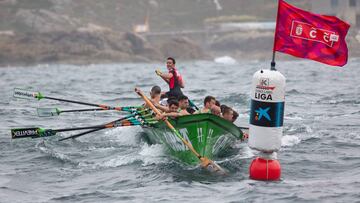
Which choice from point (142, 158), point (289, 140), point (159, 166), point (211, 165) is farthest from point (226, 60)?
point (211, 165)

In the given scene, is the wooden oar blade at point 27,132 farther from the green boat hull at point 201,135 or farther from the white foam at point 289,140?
the white foam at point 289,140

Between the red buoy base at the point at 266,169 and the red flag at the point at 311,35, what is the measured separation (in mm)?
1986

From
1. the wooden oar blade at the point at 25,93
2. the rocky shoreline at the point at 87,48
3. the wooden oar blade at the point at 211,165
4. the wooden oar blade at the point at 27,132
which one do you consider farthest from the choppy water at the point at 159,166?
the rocky shoreline at the point at 87,48

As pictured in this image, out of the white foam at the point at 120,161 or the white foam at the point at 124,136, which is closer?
the white foam at the point at 120,161

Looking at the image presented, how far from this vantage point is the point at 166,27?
122000 millimetres

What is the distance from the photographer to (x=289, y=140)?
18.5 metres

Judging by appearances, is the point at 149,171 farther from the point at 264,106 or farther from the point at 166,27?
the point at 166,27

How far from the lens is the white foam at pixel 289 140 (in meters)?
17.9

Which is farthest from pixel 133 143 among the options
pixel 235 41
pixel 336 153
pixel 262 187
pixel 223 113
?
pixel 235 41

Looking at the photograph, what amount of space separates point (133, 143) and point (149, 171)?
4.39 metres

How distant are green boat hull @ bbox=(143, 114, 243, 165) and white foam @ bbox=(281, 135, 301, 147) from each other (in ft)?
7.57

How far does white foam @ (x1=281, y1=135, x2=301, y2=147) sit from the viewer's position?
1788cm

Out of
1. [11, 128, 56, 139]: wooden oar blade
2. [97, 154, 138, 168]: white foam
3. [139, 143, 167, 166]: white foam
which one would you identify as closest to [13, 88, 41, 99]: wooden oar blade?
[11, 128, 56, 139]: wooden oar blade

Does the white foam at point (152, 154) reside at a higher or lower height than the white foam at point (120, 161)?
higher
